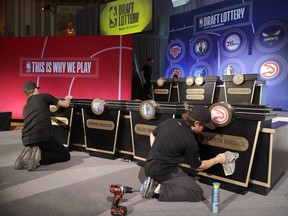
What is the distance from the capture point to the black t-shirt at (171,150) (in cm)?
242

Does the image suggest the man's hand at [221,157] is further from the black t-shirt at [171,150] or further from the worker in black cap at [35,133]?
the worker in black cap at [35,133]

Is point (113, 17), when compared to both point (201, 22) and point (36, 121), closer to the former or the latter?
point (201, 22)

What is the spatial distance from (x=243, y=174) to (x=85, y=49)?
5.75 metres

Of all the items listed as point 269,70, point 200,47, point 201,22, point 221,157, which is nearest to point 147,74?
point 200,47

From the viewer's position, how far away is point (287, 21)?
632cm

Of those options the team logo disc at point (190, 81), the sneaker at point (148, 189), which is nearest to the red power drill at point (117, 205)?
the sneaker at point (148, 189)

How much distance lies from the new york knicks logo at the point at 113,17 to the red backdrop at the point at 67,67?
5208 mm

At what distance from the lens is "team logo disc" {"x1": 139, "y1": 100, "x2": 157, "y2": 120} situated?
341 cm

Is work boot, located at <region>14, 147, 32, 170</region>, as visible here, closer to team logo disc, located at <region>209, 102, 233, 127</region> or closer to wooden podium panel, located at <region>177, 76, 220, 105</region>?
team logo disc, located at <region>209, 102, 233, 127</region>

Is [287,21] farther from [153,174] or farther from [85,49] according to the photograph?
[153,174]

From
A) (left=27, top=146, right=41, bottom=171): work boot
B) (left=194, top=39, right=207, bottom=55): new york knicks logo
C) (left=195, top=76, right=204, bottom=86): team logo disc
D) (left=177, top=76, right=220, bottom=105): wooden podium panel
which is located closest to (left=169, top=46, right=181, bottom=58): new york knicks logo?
(left=194, top=39, right=207, bottom=55): new york knicks logo

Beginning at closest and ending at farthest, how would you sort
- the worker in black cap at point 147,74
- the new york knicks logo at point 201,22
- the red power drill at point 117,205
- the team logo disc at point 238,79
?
1. the red power drill at point 117,205
2. the team logo disc at point 238,79
3. the new york knicks logo at point 201,22
4. the worker in black cap at point 147,74

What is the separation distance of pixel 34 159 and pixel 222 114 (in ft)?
7.19

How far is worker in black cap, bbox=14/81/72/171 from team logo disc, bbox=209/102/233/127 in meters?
1.99
